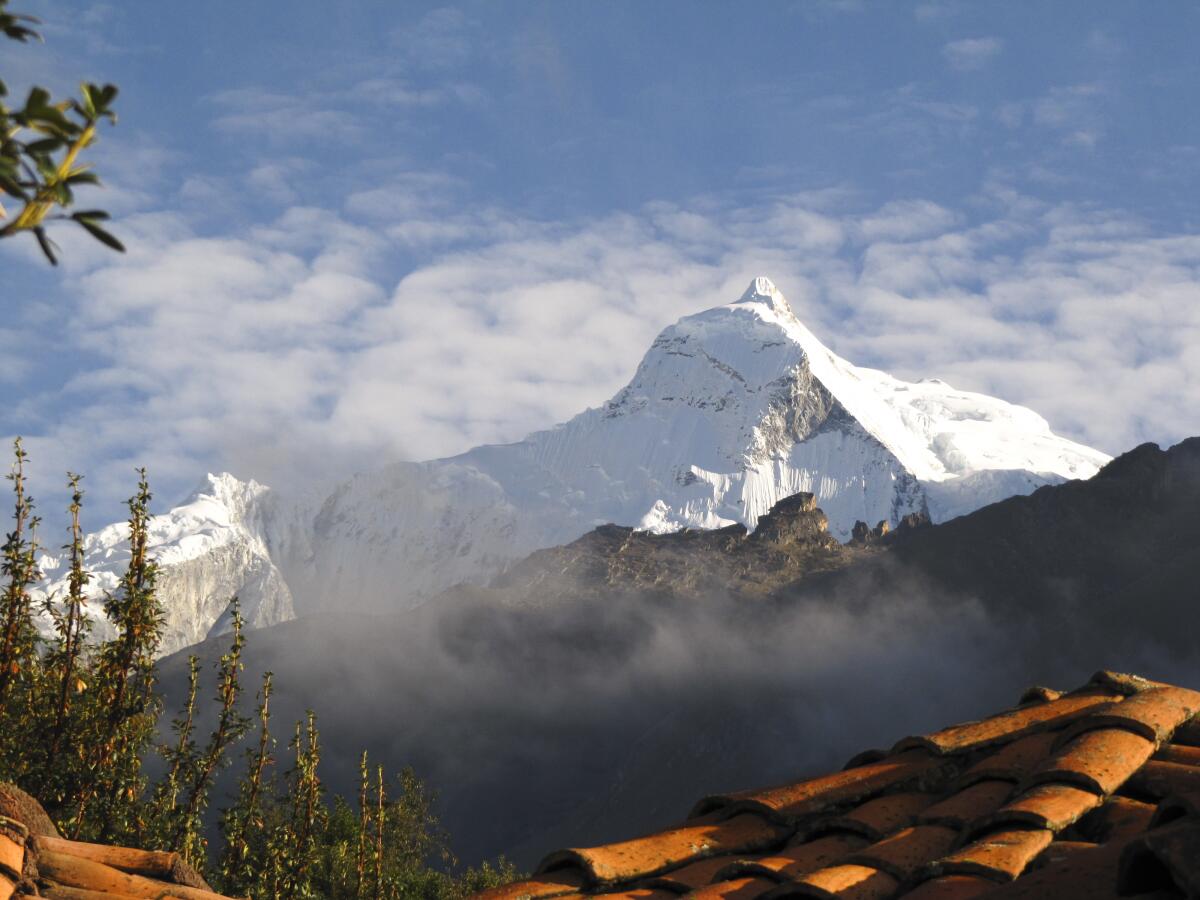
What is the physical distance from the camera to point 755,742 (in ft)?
509

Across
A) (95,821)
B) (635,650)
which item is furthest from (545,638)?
(95,821)

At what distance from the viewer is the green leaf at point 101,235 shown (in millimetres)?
2854

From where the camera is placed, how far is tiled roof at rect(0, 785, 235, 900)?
621cm

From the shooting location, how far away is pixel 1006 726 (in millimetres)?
8820

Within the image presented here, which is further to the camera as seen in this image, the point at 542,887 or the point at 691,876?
the point at 691,876

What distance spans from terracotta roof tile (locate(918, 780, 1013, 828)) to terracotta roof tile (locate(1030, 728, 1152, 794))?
25 cm

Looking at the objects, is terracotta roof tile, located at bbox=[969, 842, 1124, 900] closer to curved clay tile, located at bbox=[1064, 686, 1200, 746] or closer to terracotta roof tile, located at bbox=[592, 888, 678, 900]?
terracotta roof tile, located at bbox=[592, 888, 678, 900]

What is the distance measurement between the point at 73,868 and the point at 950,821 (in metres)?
4.23

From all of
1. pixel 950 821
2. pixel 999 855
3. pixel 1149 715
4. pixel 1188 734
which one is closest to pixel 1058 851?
pixel 999 855

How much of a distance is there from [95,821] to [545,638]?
605ft

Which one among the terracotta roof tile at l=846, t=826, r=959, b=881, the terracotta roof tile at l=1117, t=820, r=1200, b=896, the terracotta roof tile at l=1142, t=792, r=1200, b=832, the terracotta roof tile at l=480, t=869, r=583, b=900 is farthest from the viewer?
the terracotta roof tile at l=480, t=869, r=583, b=900

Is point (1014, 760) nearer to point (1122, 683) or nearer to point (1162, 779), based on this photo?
point (1162, 779)

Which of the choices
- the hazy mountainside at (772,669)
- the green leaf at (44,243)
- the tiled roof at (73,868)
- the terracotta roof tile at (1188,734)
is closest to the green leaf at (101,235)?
the green leaf at (44,243)

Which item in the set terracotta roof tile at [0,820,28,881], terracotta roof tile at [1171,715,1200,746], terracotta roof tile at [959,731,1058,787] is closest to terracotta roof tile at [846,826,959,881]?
terracotta roof tile at [959,731,1058,787]
